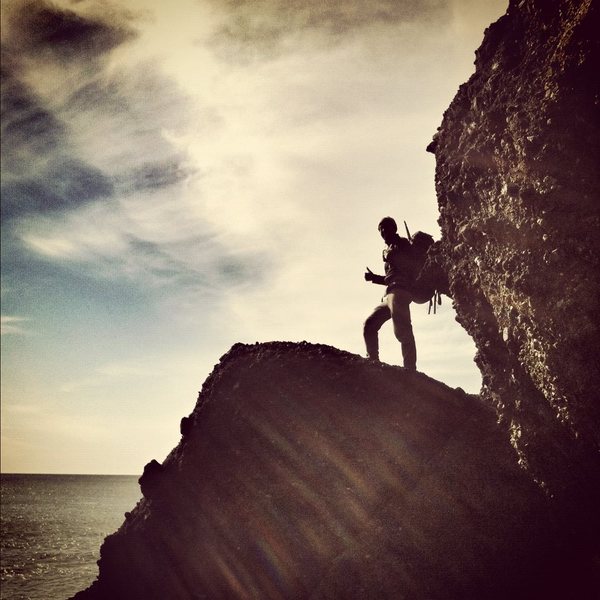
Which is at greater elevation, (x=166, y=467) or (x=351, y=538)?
(x=166, y=467)

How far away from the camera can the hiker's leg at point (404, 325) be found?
233 inches

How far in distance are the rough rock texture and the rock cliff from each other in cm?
1

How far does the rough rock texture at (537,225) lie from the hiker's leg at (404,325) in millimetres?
1605

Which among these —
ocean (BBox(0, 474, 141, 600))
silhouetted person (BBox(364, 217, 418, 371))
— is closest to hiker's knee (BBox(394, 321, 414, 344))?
silhouetted person (BBox(364, 217, 418, 371))

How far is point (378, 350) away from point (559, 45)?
433 cm

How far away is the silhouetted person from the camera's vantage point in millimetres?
5941

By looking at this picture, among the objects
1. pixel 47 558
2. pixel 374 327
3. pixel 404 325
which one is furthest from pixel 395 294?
pixel 47 558

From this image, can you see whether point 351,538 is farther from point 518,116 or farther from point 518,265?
point 518,116

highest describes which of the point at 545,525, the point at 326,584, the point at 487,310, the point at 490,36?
the point at 490,36

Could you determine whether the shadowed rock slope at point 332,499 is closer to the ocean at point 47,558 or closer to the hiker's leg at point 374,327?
the hiker's leg at point 374,327

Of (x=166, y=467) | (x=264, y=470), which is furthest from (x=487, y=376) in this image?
(x=166, y=467)

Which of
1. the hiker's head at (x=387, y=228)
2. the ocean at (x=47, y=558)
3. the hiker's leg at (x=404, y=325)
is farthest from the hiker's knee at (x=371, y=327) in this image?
the ocean at (x=47, y=558)

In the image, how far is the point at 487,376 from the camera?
4.25 metres

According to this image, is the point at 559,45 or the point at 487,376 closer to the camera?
the point at 559,45
